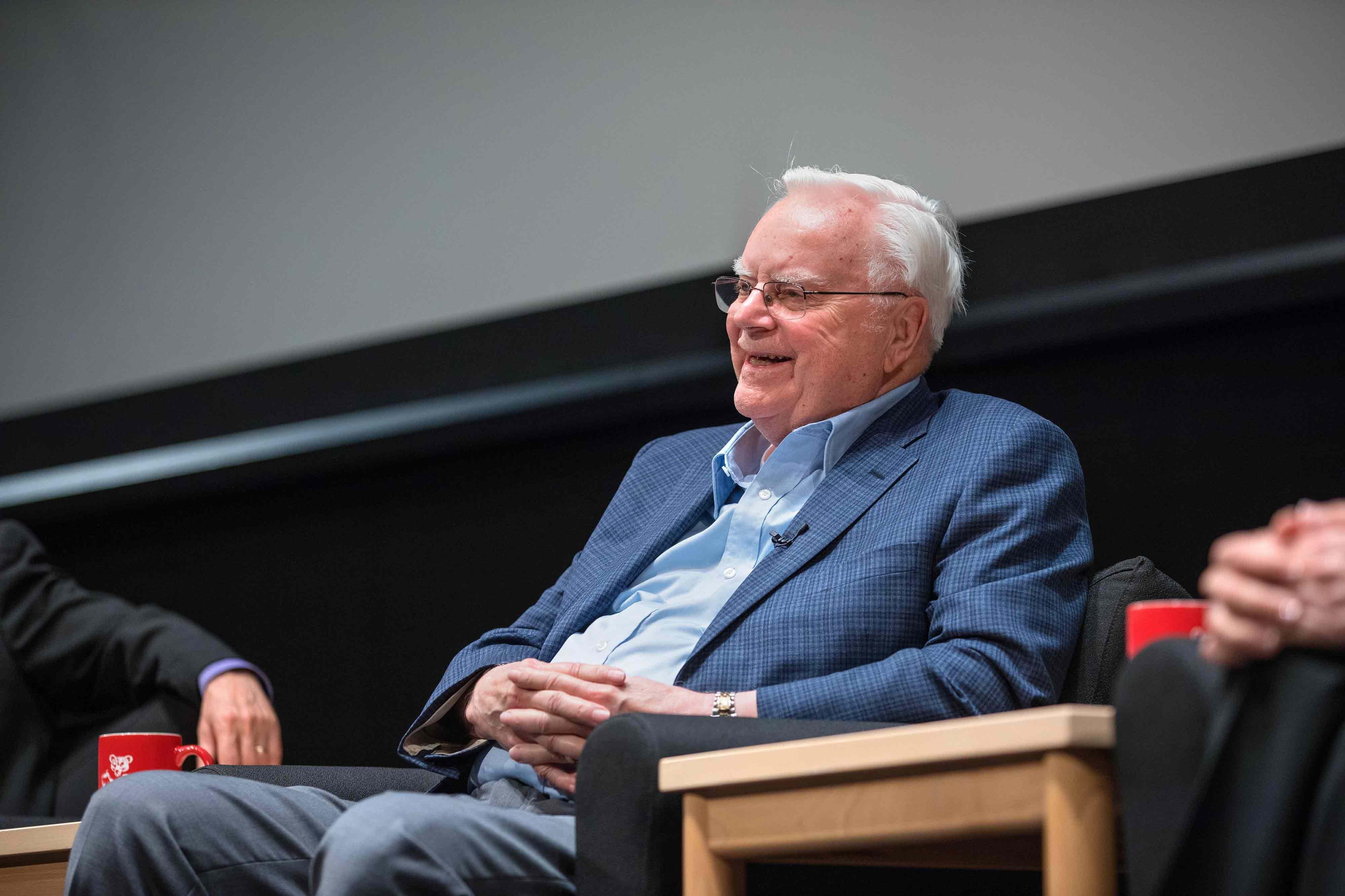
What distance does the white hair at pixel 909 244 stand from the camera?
2.00m

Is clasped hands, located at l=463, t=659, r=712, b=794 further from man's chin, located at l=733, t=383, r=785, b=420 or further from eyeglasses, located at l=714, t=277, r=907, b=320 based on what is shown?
eyeglasses, located at l=714, t=277, r=907, b=320

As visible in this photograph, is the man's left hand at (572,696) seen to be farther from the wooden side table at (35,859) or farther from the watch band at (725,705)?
the wooden side table at (35,859)

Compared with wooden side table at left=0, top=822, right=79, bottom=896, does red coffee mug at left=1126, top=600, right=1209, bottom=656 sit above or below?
above

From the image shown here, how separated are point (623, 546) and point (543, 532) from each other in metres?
0.88

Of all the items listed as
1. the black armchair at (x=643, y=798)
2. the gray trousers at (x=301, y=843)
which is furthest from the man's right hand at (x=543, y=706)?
the black armchair at (x=643, y=798)

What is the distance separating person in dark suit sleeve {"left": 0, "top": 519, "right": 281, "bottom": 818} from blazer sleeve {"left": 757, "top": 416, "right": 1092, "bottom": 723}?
54.0 inches

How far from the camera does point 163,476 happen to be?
3266mm

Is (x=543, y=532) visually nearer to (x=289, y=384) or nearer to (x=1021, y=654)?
(x=289, y=384)

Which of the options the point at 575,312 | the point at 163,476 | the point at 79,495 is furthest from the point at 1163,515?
the point at 79,495


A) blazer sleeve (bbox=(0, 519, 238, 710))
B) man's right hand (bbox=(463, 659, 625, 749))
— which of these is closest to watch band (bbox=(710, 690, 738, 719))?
man's right hand (bbox=(463, 659, 625, 749))

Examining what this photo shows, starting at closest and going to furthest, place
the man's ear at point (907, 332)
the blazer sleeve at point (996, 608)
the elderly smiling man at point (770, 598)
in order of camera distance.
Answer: the elderly smiling man at point (770, 598), the blazer sleeve at point (996, 608), the man's ear at point (907, 332)

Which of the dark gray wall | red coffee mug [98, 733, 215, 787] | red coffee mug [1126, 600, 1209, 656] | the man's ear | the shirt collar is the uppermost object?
the dark gray wall

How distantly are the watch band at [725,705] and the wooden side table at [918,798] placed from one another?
0.33 m

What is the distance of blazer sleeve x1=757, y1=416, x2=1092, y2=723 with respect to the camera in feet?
4.97
